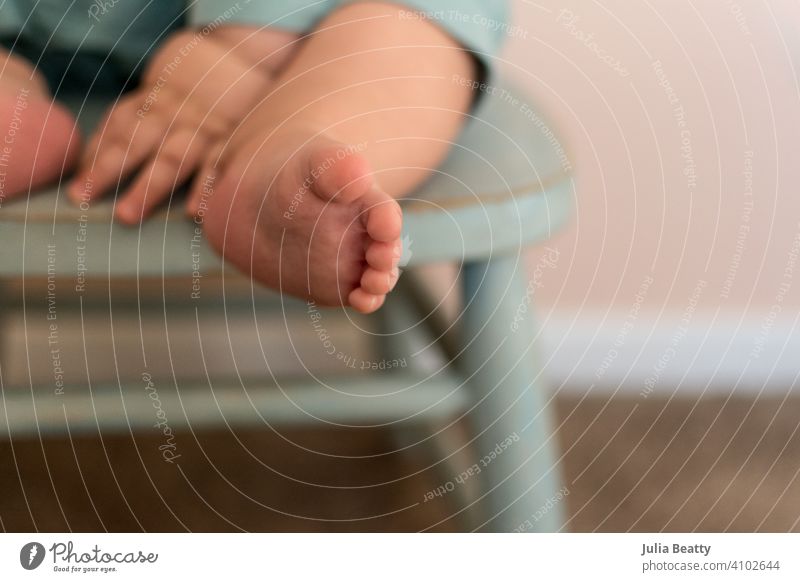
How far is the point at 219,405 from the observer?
33cm

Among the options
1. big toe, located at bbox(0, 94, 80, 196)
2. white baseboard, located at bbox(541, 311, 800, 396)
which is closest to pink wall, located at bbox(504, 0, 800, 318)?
white baseboard, located at bbox(541, 311, 800, 396)

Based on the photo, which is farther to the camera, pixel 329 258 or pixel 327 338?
pixel 327 338

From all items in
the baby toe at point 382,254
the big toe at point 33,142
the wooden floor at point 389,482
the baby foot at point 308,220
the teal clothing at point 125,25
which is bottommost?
the wooden floor at point 389,482

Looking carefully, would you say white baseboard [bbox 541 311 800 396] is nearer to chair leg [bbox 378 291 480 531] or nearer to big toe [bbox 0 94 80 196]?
chair leg [bbox 378 291 480 531]

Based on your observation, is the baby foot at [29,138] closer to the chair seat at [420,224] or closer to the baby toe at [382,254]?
the chair seat at [420,224]

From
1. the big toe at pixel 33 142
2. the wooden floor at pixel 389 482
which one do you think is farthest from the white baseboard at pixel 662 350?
the big toe at pixel 33 142

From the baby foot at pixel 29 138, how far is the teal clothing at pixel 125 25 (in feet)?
0.05

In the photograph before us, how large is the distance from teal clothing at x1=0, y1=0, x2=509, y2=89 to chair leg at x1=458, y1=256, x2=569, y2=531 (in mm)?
79

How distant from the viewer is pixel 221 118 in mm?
292

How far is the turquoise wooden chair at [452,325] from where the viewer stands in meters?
0.28
